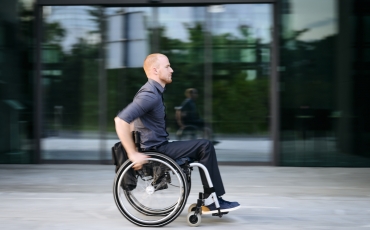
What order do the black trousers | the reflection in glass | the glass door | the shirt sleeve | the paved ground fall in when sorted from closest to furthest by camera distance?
the shirt sleeve, the black trousers, the paved ground, the glass door, the reflection in glass

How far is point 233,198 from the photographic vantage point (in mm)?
7020

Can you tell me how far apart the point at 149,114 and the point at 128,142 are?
331mm

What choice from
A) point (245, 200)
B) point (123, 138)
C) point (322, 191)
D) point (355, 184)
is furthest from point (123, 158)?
point (355, 184)

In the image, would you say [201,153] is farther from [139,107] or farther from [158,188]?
[139,107]

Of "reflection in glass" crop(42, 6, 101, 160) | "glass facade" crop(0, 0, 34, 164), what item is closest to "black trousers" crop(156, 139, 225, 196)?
"reflection in glass" crop(42, 6, 101, 160)

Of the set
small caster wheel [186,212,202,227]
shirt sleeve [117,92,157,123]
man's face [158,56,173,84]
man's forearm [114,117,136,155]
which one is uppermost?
man's face [158,56,173,84]

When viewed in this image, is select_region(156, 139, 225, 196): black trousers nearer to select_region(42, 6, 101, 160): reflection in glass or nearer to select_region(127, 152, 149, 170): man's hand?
select_region(127, 152, 149, 170): man's hand

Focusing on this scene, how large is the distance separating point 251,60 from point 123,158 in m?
5.32

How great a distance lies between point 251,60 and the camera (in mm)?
10156

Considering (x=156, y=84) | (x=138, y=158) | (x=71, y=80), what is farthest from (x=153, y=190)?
(x=71, y=80)

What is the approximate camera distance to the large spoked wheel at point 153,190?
519cm

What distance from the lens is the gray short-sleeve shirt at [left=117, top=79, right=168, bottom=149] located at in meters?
5.14

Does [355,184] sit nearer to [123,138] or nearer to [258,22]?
[258,22]

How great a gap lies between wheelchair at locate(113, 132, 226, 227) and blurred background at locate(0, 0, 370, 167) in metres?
4.93
